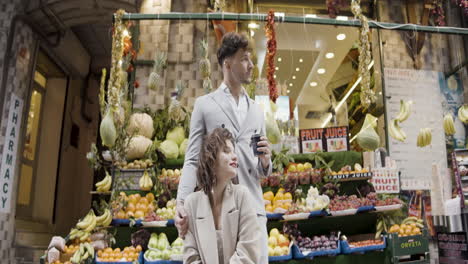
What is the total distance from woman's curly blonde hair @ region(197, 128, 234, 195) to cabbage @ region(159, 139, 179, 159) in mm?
3570

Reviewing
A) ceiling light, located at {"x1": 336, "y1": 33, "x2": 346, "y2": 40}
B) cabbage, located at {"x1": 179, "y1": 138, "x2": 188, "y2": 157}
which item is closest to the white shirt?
cabbage, located at {"x1": 179, "y1": 138, "x2": 188, "y2": 157}

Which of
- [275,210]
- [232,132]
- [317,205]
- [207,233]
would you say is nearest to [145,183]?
[275,210]

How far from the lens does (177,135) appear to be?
5613mm

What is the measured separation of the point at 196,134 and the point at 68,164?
29.8 ft

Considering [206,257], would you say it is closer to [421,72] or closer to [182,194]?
[182,194]

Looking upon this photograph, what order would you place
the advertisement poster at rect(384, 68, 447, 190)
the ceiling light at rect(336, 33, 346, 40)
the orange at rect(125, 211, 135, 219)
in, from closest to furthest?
the orange at rect(125, 211, 135, 219), the advertisement poster at rect(384, 68, 447, 190), the ceiling light at rect(336, 33, 346, 40)

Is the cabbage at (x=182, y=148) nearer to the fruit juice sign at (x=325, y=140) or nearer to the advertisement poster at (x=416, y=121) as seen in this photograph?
the fruit juice sign at (x=325, y=140)

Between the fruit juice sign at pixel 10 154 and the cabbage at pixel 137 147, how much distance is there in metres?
2.49

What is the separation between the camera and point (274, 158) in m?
4.98

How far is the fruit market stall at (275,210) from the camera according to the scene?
4.21 meters

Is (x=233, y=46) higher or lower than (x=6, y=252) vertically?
higher

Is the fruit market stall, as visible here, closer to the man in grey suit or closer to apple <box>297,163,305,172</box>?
apple <box>297,163,305,172</box>

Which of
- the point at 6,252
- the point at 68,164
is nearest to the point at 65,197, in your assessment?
the point at 68,164

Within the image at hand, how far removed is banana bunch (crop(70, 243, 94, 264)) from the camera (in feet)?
13.5
